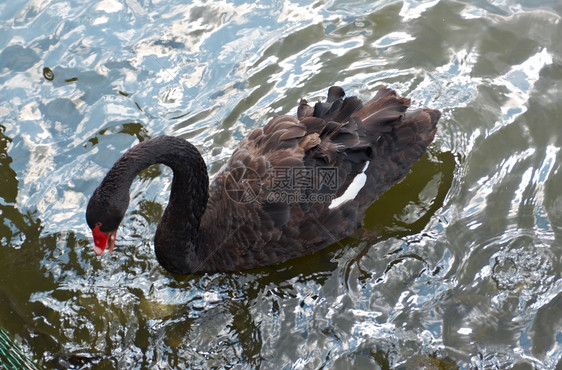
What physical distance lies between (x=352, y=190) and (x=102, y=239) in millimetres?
1945

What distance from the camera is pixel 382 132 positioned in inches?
204

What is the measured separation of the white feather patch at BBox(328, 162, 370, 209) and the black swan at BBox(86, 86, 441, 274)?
11 millimetres

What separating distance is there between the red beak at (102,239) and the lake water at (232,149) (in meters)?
0.68

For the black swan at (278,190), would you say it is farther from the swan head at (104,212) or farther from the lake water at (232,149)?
the swan head at (104,212)

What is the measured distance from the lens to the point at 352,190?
5.16 m

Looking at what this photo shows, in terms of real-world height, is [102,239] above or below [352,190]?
above

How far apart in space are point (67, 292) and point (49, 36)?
3305 millimetres

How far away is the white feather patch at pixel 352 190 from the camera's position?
511cm

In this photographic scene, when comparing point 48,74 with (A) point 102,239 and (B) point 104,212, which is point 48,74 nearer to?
(A) point 102,239

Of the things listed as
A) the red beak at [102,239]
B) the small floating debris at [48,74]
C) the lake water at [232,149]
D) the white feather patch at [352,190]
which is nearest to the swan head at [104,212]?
the red beak at [102,239]

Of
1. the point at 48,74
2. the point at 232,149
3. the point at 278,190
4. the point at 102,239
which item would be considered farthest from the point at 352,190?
the point at 48,74

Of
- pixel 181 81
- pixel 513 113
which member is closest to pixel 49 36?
pixel 181 81

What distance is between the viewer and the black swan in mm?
4848

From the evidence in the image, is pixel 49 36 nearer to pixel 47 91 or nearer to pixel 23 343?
pixel 47 91
